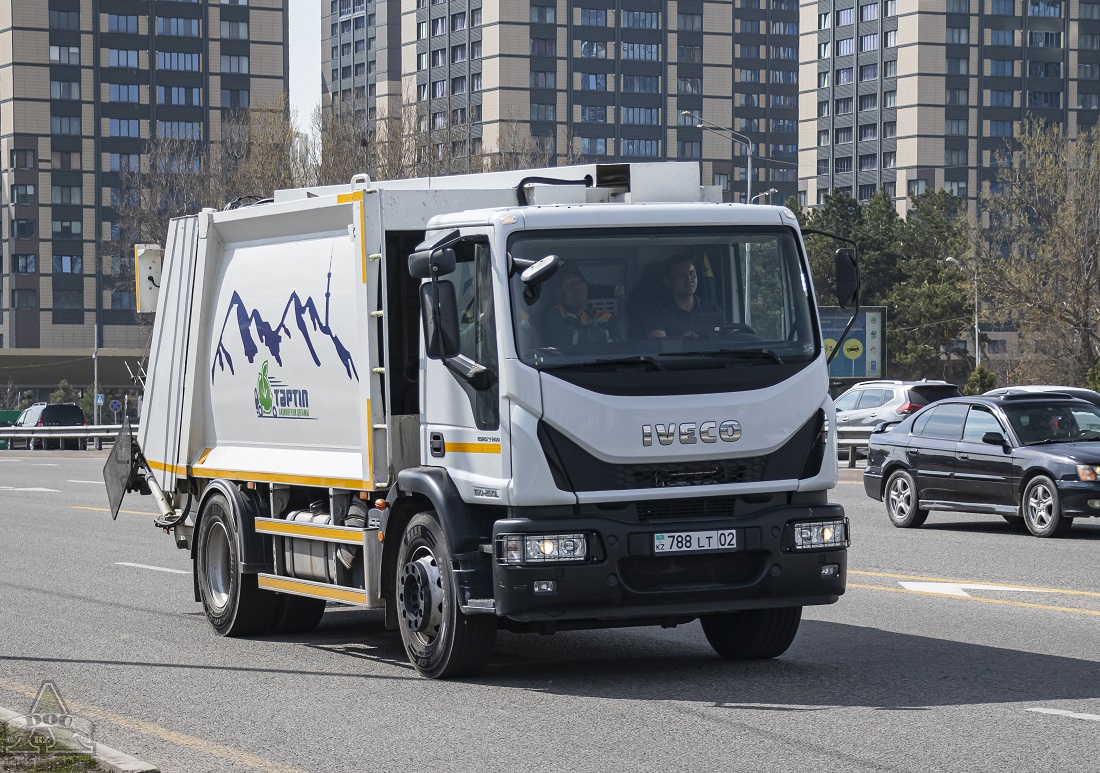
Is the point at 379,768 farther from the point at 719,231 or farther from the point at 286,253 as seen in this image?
the point at 286,253

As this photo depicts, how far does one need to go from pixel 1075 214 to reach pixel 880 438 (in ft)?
156

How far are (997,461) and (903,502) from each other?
1619 mm

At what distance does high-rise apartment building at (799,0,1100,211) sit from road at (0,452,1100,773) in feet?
417

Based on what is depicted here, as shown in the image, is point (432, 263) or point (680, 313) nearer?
point (432, 263)

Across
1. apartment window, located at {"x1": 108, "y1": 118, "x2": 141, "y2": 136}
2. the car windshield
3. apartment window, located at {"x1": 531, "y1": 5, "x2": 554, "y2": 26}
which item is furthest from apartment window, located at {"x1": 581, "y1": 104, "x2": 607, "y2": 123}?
the car windshield

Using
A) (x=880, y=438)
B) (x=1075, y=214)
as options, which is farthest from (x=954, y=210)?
(x=880, y=438)

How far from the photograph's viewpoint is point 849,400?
130 feet

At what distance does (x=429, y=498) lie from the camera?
9219 mm

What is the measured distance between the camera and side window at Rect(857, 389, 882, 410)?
3875cm

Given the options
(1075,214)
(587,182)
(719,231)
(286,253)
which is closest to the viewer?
(719,231)

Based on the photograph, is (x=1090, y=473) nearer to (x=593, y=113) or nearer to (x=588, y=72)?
(x=593, y=113)

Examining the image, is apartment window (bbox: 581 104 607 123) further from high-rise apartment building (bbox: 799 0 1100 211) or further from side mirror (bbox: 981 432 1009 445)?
side mirror (bbox: 981 432 1009 445)

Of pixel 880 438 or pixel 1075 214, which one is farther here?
pixel 1075 214

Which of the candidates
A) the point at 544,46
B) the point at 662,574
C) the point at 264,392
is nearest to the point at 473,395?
the point at 662,574
